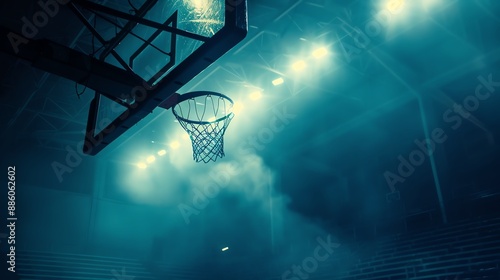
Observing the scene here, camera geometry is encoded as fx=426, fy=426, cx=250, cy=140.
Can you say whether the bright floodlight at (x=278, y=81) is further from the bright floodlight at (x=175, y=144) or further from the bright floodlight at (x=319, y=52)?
the bright floodlight at (x=175, y=144)

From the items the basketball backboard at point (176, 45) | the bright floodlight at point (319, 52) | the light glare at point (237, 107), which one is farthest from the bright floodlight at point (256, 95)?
the basketball backboard at point (176, 45)

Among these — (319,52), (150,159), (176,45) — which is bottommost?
(176,45)

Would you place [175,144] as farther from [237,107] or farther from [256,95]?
[256,95]

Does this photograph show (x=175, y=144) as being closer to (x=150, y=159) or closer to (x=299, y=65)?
(x=150, y=159)

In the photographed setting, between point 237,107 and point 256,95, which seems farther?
point 237,107

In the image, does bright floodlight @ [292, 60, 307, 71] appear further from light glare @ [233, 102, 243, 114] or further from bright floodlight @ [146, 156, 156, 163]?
bright floodlight @ [146, 156, 156, 163]

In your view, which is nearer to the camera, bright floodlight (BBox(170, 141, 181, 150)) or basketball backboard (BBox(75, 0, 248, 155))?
basketball backboard (BBox(75, 0, 248, 155))

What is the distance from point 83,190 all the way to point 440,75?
8.91 metres

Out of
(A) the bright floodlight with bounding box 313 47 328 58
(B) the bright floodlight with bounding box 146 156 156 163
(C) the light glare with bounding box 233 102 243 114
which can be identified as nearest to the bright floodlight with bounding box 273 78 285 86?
(A) the bright floodlight with bounding box 313 47 328 58

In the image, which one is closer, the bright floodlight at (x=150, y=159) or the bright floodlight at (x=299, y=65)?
the bright floodlight at (x=299, y=65)

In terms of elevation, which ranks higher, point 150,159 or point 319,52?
point 150,159

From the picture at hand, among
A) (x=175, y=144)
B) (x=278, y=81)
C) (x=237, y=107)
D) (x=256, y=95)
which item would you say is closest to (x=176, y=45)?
(x=278, y=81)

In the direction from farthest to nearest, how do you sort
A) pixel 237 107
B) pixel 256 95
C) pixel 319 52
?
pixel 237 107 < pixel 256 95 < pixel 319 52

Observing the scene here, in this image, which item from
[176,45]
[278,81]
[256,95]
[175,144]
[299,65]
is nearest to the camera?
[176,45]
